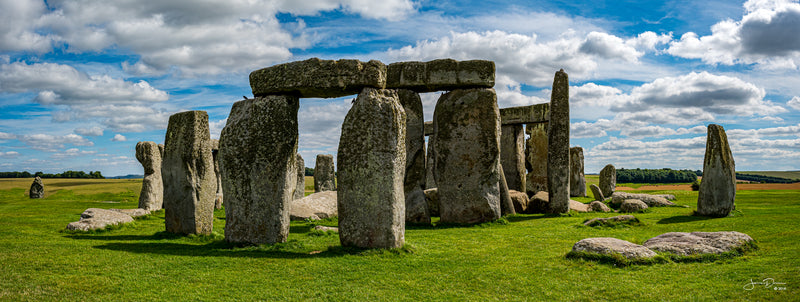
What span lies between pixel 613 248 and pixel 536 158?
59.4ft

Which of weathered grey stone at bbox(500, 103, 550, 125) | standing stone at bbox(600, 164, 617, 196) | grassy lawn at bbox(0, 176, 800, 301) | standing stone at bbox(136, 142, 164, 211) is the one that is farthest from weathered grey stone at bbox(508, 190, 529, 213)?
standing stone at bbox(136, 142, 164, 211)

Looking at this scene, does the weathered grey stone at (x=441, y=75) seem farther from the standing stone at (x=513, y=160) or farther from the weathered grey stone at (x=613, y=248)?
the standing stone at (x=513, y=160)

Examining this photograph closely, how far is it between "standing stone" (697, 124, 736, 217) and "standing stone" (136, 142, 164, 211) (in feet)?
61.4

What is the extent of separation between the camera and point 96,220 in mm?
12562

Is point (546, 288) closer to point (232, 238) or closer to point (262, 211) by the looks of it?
point (262, 211)

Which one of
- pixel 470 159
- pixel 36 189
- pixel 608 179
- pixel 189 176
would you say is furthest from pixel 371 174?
pixel 36 189

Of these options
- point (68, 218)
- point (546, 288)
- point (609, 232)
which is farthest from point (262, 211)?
point (68, 218)

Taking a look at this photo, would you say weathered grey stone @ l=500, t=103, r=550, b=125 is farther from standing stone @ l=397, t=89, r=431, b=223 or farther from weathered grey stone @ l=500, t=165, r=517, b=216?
standing stone @ l=397, t=89, r=431, b=223

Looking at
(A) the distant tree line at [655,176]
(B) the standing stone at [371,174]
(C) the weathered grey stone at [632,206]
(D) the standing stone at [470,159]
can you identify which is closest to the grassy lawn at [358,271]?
(B) the standing stone at [371,174]

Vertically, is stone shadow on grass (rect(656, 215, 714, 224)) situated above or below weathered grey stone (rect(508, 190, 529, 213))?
below

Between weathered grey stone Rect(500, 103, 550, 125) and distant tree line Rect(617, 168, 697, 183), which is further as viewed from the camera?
distant tree line Rect(617, 168, 697, 183)

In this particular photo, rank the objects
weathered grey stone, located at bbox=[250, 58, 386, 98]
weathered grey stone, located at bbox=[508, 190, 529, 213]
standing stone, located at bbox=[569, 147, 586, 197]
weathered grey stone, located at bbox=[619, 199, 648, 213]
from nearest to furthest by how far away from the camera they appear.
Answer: weathered grey stone, located at bbox=[250, 58, 386, 98], weathered grey stone, located at bbox=[619, 199, 648, 213], weathered grey stone, located at bbox=[508, 190, 529, 213], standing stone, located at bbox=[569, 147, 586, 197]

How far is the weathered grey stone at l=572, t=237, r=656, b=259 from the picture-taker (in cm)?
788

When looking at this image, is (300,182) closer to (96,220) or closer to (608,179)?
(96,220)
